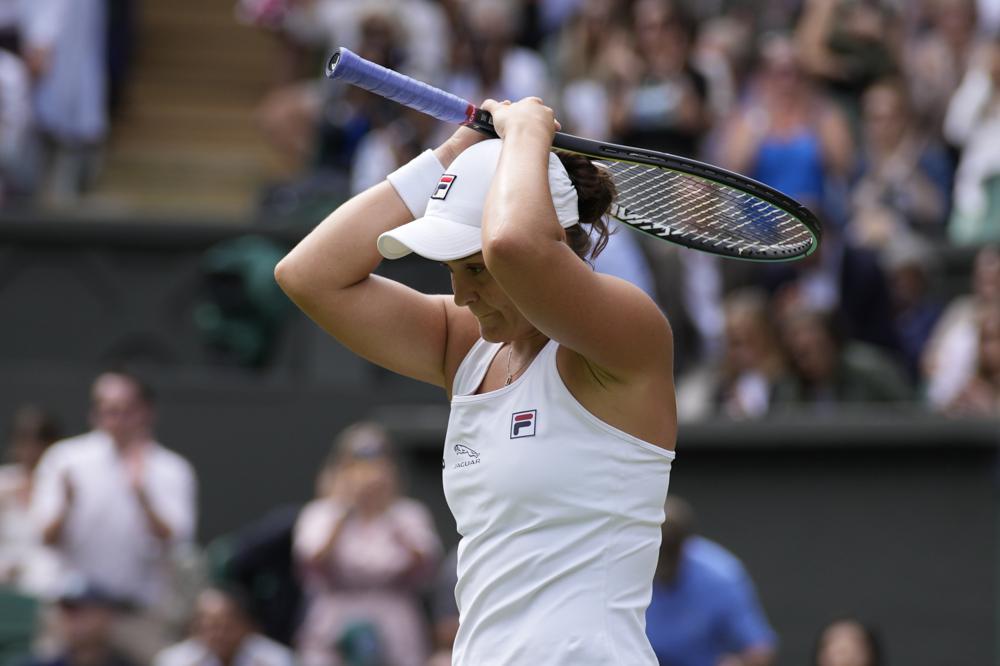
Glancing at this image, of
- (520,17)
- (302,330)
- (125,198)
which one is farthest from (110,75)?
(302,330)

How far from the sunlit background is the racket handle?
12.3 feet

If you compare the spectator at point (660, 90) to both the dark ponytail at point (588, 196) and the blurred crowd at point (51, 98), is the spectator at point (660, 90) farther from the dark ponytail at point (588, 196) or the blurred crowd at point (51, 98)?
the dark ponytail at point (588, 196)

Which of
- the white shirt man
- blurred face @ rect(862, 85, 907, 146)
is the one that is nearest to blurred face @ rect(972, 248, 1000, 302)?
blurred face @ rect(862, 85, 907, 146)

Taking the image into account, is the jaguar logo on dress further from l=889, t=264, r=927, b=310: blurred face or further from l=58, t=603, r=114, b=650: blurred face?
l=889, t=264, r=927, b=310: blurred face

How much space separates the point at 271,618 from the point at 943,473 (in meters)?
3.00

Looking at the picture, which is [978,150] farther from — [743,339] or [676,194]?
[676,194]

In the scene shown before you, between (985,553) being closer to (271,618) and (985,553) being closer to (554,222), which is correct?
(271,618)

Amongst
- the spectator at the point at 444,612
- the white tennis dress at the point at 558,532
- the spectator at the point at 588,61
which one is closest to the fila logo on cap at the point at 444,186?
the white tennis dress at the point at 558,532

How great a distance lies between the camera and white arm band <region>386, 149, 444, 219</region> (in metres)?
→ 3.50

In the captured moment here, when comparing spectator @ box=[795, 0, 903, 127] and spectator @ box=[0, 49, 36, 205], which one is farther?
spectator @ box=[0, 49, 36, 205]

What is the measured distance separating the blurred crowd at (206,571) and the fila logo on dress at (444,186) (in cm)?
376

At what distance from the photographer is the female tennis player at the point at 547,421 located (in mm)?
3021

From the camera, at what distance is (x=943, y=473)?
8.23 m

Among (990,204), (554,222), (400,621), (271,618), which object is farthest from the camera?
(990,204)
